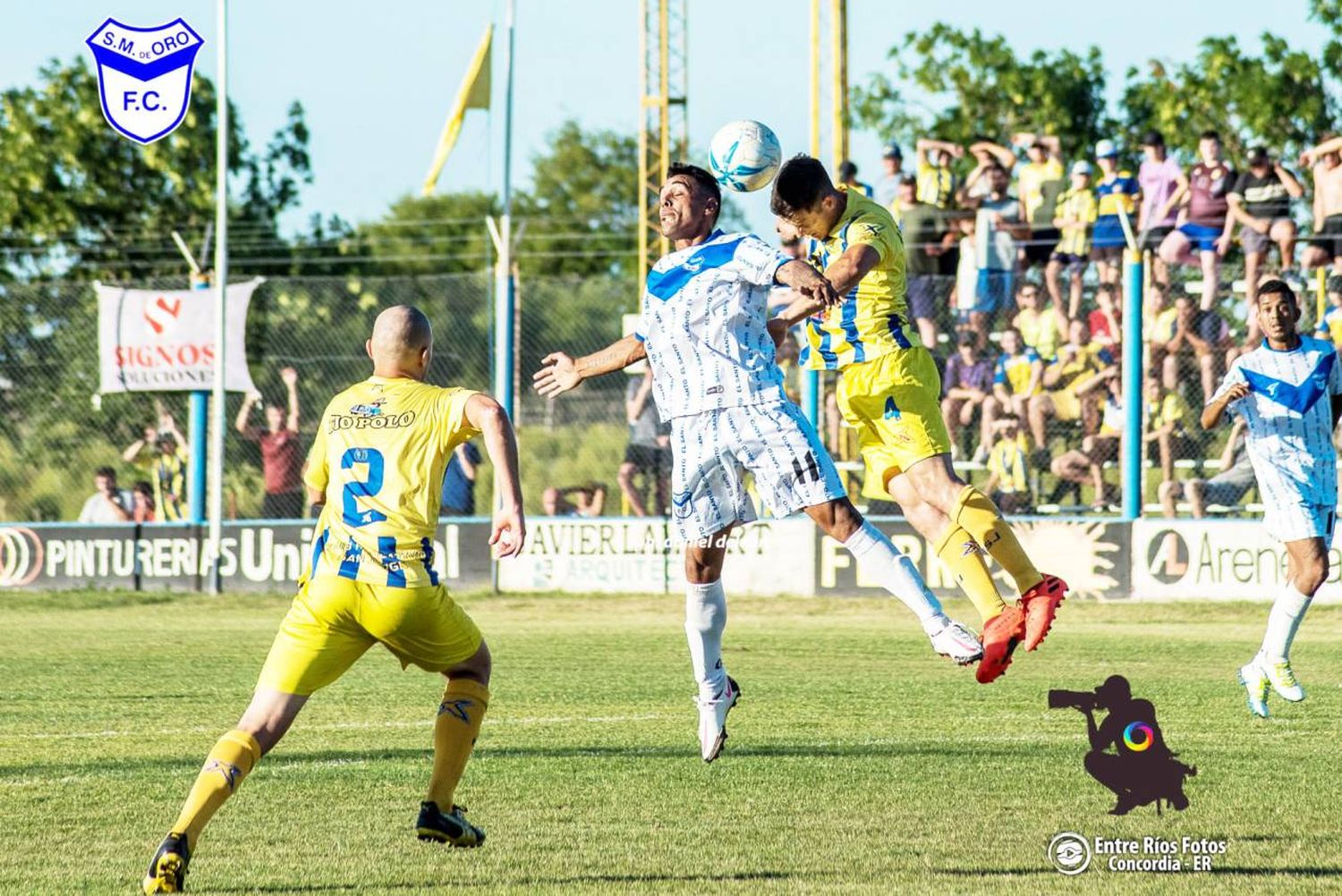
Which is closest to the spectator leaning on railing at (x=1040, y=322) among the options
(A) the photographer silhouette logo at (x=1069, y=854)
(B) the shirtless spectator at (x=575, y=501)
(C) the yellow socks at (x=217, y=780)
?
(B) the shirtless spectator at (x=575, y=501)

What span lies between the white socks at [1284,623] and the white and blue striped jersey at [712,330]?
13.6ft

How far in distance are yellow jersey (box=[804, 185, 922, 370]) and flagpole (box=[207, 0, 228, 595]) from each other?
13.2 m

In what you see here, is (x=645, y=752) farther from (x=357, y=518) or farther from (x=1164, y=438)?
(x=1164, y=438)

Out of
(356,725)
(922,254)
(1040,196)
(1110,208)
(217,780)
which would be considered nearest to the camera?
(217,780)

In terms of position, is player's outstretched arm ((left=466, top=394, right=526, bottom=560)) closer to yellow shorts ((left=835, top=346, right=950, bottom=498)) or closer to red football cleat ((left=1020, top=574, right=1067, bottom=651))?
red football cleat ((left=1020, top=574, right=1067, bottom=651))

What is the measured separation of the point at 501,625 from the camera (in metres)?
17.1

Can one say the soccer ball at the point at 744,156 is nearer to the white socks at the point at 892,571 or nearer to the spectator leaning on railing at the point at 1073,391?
the white socks at the point at 892,571

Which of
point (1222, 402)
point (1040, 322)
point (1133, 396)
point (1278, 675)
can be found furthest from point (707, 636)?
point (1040, 322)

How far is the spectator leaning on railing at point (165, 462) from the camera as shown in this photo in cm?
2186

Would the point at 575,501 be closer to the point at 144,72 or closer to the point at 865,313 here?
the point at 144,72

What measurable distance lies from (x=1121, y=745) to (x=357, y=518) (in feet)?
9.31

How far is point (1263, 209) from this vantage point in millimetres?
19812

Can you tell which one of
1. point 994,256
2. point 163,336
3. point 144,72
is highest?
point 144,72

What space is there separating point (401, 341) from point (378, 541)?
716 mm
